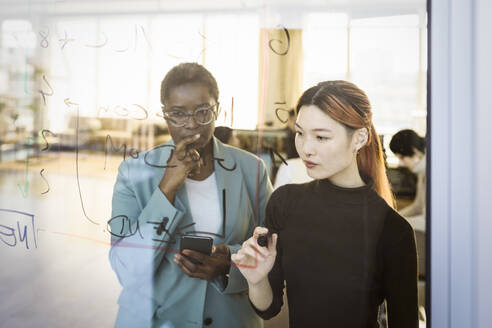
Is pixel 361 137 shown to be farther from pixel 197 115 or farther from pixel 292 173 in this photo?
pixel 197 115

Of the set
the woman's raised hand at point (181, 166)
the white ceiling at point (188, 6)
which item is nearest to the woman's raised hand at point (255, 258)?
the woman's raised hand at point (181, 166)

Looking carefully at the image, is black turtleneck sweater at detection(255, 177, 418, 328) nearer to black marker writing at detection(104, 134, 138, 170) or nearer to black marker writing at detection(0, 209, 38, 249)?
black marker writing at detection(104, 134, 138, 170)

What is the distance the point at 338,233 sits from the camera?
101 cm

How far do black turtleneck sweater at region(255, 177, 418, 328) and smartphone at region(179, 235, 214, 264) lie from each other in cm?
19

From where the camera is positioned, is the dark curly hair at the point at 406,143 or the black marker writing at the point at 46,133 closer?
the dark curly hair at the point at 406,143

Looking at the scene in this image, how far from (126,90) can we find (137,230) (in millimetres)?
440

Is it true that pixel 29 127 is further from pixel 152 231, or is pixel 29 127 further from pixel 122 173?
pixel 152 231

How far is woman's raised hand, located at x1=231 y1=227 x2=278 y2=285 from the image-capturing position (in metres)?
1.05

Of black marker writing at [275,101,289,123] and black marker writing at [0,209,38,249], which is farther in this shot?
black marker writing at [0,209,38,249]

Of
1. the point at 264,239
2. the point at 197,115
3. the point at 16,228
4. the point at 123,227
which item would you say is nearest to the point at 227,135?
the point at 197,115

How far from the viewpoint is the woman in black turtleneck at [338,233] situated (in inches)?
38.8

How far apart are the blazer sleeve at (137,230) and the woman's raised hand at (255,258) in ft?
Answer: 0.71

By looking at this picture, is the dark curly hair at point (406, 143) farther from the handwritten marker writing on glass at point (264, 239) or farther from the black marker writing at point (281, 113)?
the handwritten marker writing on glass at point (264, 239)

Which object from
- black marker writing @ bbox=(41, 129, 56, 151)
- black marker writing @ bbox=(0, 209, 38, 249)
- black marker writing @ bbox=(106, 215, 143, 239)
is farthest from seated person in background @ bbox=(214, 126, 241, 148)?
black marker writing @ bbox=(0, 209, 38, 249)
